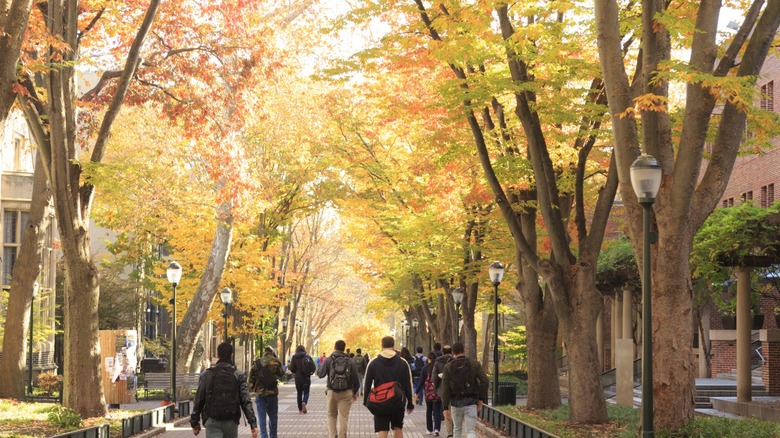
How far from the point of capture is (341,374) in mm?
16922

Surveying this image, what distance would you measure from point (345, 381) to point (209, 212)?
2140 centimetres

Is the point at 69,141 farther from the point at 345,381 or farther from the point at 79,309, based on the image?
the point at 345,381

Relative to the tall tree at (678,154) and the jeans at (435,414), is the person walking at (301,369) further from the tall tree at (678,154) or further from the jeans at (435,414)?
the tall tree at (678,154)

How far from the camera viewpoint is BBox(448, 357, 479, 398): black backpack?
16.2 meters

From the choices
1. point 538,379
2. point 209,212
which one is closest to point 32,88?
point 538,379

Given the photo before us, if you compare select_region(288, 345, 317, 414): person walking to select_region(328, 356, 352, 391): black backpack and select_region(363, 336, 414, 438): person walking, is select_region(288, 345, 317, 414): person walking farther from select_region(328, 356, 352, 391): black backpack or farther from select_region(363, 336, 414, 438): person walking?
select_region(363, 336, 414, 438): person walking

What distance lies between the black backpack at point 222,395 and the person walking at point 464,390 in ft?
14.8

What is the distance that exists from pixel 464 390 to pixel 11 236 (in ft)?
97.7

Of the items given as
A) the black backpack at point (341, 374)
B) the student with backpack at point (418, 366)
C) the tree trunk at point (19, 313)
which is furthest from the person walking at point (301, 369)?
the black backpack at point (341, 374)

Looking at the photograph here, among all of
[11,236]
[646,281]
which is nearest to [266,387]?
[646,281]

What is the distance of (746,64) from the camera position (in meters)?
14.9

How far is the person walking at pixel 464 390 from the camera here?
637 inches

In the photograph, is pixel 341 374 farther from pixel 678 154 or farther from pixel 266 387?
pixel 678 154

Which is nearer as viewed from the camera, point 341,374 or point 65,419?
point 341,374
